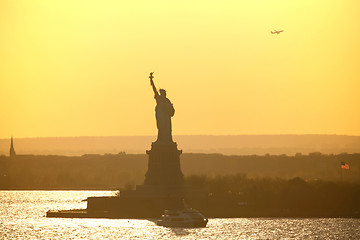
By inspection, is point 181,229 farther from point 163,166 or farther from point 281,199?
point 281,199

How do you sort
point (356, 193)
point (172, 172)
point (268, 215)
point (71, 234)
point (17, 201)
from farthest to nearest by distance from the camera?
point (17, 201), point (356, 193), point (268, 215), point (172, 172), point (71, 234)

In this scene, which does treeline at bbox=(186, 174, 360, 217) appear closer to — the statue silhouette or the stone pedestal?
the stone pedestal

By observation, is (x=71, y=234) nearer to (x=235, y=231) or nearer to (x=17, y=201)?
(x=235, y=231)

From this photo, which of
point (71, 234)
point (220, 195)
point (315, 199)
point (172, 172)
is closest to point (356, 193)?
point (315, 199)

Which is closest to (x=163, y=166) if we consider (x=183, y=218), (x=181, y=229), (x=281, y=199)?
(x=181, y=229)

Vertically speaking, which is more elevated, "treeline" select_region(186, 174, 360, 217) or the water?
"treeline" select_region(186, 174, 360, 217)

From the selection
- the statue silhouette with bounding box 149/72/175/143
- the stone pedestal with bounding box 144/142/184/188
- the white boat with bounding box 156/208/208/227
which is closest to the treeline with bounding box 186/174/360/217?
the stone pedestal with bounding box 144/142/184/188
